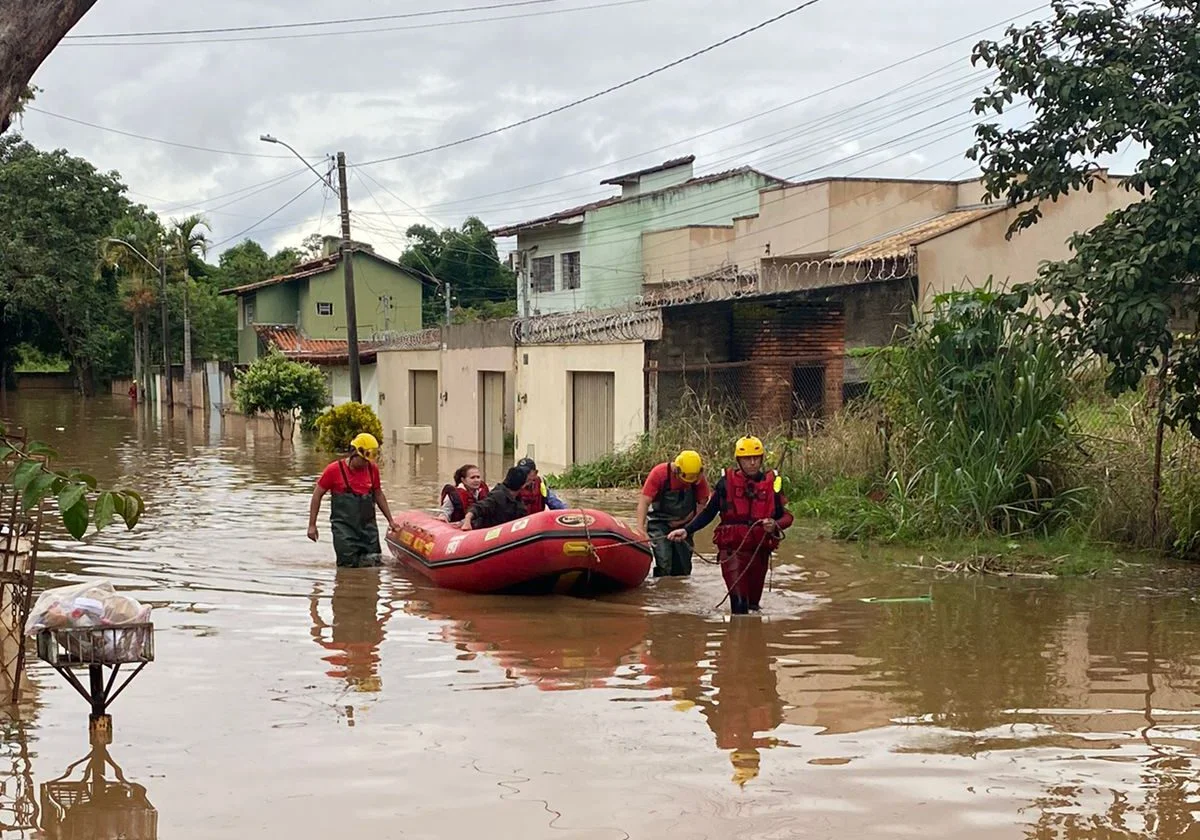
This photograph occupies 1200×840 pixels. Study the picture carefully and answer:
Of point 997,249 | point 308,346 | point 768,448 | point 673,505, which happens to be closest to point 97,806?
point 673,505

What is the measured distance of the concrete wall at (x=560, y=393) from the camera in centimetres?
2430

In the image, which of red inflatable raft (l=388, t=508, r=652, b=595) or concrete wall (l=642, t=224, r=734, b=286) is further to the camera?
concrete wall (l=642, t=224, r=734, b=286)

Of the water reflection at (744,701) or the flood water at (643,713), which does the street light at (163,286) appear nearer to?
the flood water at (643,713)

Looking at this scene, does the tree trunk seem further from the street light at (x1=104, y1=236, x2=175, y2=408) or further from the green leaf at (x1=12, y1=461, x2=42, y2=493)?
the street light at (x1=104, y1=236, x2=175, y2=408)

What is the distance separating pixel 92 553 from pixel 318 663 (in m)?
6.55

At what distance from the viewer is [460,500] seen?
14.0 m

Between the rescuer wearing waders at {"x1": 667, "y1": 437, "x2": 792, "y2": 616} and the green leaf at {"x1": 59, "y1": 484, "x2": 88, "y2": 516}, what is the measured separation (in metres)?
5.94

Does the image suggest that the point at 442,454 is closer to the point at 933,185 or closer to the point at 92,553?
the point at 933,185

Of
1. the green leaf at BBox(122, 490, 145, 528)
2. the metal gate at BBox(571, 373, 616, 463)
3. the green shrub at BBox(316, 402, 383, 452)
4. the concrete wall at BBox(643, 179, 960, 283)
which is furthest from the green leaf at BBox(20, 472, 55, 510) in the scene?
the concrete wall at BBox(643, 179, 960, 283)

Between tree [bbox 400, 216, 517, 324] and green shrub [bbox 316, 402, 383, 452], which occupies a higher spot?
tree [bbox 400, 216, 517, 324]

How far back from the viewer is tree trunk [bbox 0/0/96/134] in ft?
17.4

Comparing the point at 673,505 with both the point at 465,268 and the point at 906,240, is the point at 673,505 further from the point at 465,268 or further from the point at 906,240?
the point at 465,268

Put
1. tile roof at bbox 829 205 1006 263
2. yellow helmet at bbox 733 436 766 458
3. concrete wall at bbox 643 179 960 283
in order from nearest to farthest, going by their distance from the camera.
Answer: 1. yellow helmet at bbox 733 436 766 458
2. tile roof at bbox 829 205 1006 263
3. concrete wall at bbox 643 179 960 283

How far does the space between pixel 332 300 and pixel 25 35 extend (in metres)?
50.9
